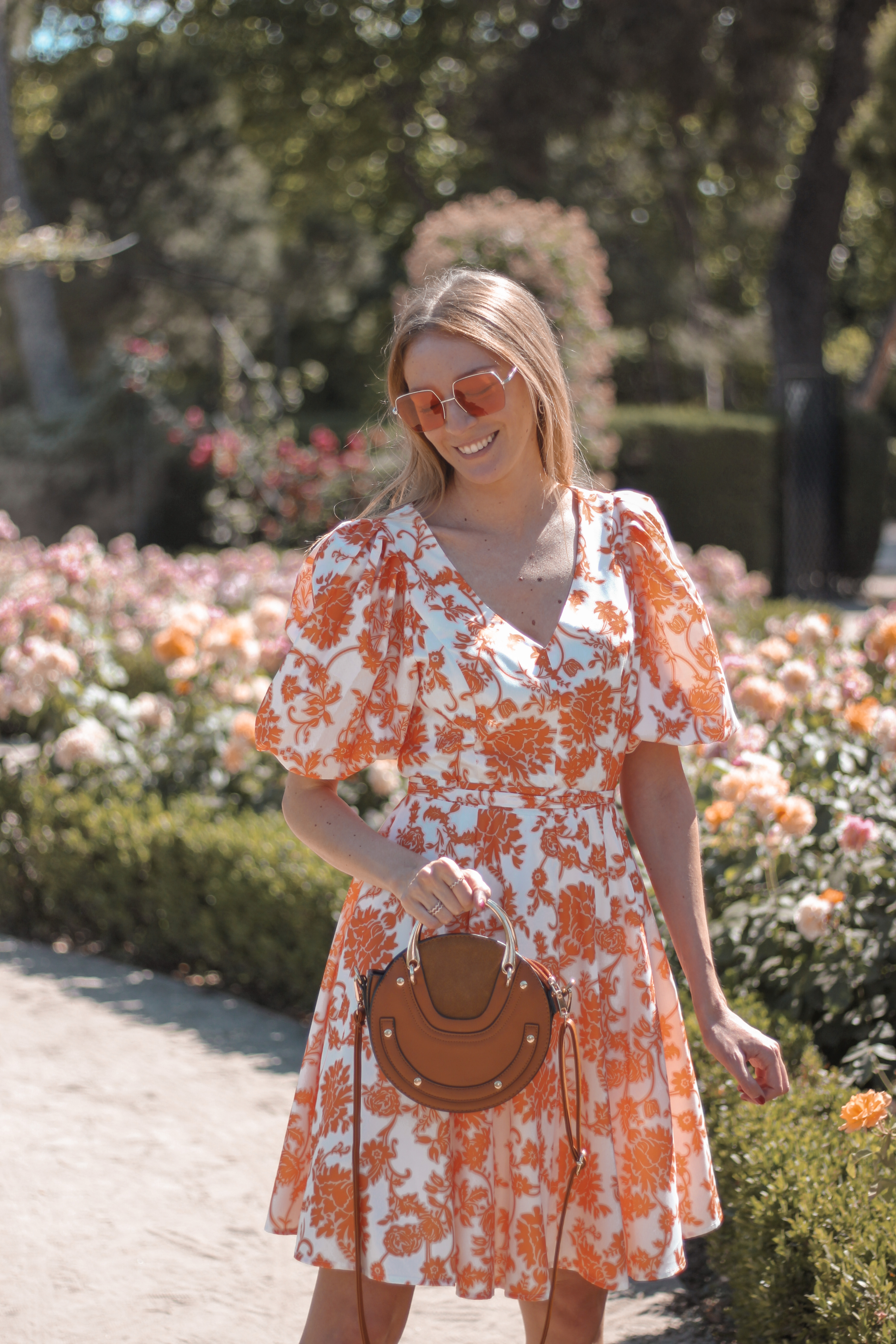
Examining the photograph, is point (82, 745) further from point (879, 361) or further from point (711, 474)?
point (879, 361)

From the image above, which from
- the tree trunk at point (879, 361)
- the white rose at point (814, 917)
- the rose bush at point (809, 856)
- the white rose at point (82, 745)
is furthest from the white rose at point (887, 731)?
the tree trunk at point (879, 361)

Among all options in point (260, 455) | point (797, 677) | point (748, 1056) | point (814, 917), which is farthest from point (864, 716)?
point (260, 455)

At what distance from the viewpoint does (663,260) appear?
26.2 metres

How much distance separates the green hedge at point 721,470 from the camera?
49.1 ft

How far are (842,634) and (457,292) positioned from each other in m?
4.51

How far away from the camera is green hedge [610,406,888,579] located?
14977 mm

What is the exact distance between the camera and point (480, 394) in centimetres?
165

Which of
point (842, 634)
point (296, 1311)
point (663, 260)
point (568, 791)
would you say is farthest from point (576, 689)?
point (663, 260)

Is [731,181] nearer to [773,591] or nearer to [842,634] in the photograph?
[773,591]

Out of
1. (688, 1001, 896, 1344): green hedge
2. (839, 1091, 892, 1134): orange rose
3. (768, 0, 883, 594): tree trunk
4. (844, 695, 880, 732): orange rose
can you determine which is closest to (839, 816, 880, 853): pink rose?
(688, 1001, 896, 1344): green hedge

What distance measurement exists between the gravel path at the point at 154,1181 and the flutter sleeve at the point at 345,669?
1.36 m

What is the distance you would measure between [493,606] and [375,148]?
863 inches

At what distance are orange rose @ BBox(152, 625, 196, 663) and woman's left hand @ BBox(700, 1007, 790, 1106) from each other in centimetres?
353

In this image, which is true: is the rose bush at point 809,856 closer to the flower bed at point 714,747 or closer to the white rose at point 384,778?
the flower bed at point 714,747
